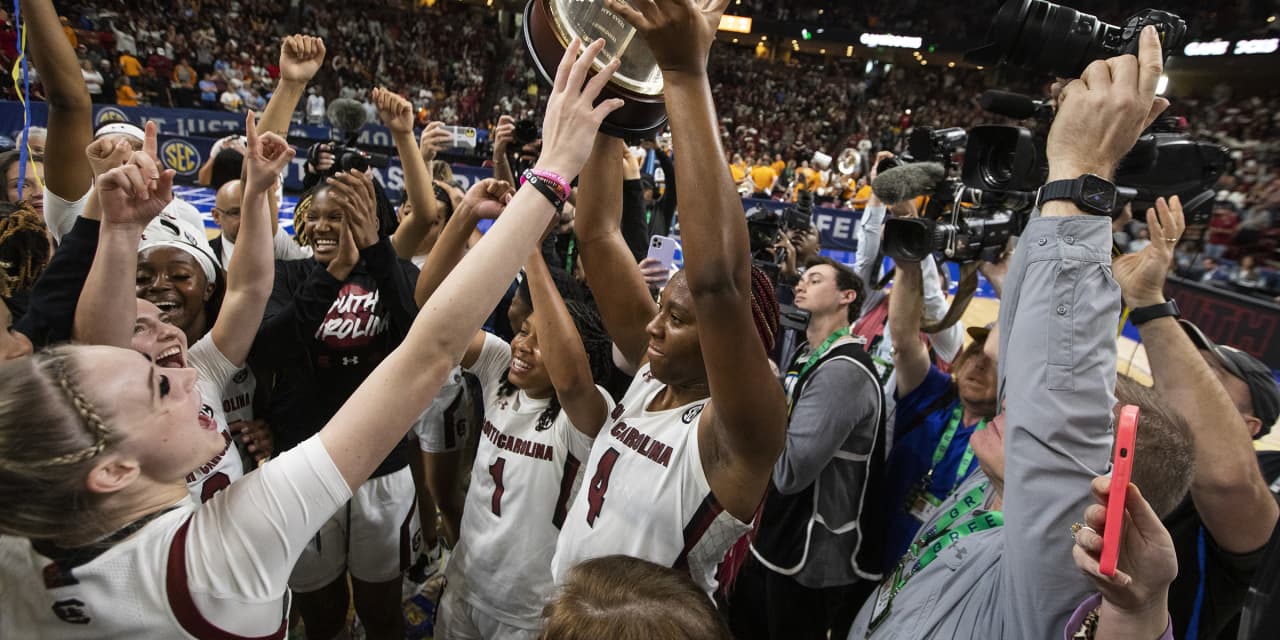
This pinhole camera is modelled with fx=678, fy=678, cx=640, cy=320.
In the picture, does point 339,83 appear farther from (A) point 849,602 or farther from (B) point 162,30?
(A) point 849,602

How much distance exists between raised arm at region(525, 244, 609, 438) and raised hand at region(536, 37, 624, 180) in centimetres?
67

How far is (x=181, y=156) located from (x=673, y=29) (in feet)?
47.3

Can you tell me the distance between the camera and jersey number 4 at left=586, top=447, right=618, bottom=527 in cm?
186

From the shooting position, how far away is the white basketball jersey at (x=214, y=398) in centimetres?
216

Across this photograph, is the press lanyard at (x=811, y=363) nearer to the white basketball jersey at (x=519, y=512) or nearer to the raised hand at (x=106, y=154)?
the white basketball jersey at (x=519, y=512)

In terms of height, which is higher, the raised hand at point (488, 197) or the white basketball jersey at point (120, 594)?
the raised hand at point (488, 197)

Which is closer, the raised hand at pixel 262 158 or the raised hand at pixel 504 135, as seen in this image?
the raised hand at pixel 262 158

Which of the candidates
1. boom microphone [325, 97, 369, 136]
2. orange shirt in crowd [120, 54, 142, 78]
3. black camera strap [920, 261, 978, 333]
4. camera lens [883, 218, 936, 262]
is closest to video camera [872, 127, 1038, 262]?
camera lens [883, 218, 936, 262]

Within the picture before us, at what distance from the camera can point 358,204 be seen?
2.51 metres

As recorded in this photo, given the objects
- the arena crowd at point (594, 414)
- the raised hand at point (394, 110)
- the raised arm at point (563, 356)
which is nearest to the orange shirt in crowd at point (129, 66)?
the arena crowd at point (594, 414)

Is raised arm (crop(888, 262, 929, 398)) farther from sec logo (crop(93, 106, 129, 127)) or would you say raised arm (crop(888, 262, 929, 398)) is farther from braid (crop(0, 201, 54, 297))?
sec logo (crop(93, 106, 129, 127))

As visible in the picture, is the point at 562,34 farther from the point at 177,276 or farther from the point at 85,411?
Answer: the point at 177,276

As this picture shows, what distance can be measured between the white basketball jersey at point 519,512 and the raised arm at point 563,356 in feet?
0.30

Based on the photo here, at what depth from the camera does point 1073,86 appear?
129cm
